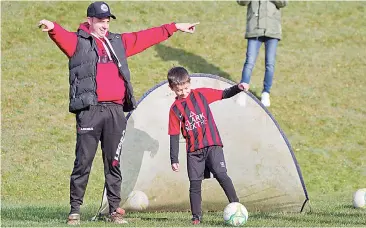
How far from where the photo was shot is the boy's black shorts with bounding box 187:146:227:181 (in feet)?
25.6

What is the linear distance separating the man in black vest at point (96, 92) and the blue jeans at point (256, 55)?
7328 mm

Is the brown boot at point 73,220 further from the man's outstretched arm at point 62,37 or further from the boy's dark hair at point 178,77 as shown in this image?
the boy's dark hair at point 178,77

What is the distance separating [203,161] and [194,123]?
42 cm

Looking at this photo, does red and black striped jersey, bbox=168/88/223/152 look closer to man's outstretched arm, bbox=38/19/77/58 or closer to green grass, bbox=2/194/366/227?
green grass, bbox=2/194/366/227

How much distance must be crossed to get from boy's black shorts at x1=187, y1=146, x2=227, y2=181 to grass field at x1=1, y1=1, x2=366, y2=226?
1.81ft

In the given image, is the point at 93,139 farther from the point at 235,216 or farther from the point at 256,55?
the point at 256,55

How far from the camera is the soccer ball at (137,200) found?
8.98 meters

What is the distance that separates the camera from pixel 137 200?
8984 millimetres

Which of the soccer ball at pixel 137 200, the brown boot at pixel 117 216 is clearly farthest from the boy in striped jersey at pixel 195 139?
the soccer ball at pixel 137 200

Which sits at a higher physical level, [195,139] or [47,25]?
[47,25]

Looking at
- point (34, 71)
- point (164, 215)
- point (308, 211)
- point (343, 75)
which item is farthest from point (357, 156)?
point (34, 71)

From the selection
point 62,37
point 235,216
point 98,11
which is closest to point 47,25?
point 62,37

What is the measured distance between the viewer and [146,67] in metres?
17.0

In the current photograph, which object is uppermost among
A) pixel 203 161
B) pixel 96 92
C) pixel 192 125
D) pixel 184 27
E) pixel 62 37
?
pixel 184 27
